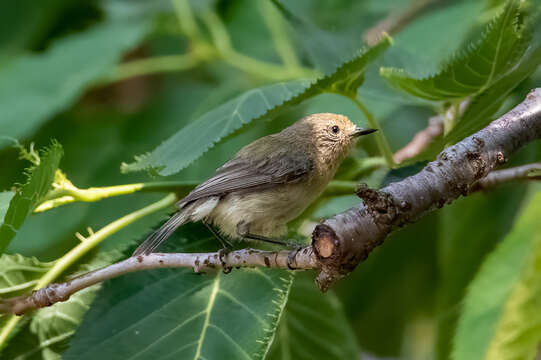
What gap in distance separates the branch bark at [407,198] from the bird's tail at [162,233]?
49cm

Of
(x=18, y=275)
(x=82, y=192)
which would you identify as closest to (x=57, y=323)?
(x=18, y=275)

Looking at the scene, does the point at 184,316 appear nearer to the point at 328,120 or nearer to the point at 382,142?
the point at 382,142

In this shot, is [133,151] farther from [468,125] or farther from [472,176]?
[472,176]

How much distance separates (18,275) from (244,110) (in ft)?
3.23

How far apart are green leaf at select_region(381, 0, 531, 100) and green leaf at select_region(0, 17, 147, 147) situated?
2.24m

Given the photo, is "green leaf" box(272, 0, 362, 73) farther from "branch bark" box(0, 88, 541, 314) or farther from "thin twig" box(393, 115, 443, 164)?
"branch bark" box(0, 88, 541, 314)

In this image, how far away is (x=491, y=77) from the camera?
7.20 ft

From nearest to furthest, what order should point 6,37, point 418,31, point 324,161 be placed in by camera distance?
point 324,161, point 418,31, point 6,37

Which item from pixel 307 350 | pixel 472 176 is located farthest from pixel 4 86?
pixel 472 176

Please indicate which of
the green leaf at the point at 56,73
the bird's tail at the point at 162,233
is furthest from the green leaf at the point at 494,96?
the green leaf at the point at 56,73

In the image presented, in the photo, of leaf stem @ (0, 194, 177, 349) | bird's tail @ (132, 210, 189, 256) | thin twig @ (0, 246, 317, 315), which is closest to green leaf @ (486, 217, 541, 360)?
thin twig @ (0, 246, 317, 315)

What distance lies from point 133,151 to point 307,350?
5.79 feet

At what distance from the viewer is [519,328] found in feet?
6.57

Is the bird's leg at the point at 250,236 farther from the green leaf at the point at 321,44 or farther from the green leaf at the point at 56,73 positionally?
the green leaf at the point at 56,73
